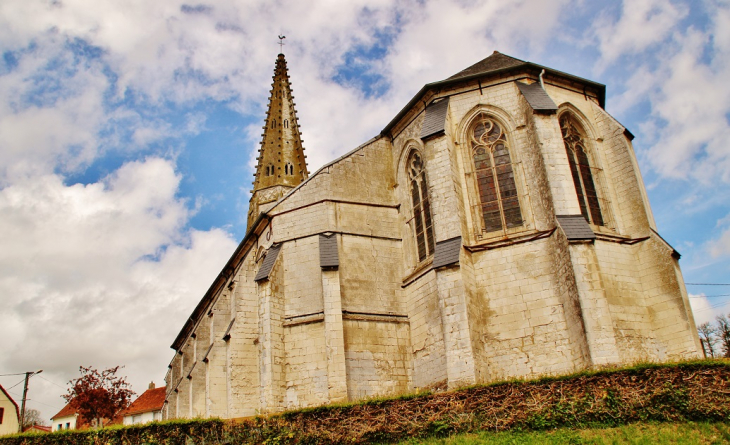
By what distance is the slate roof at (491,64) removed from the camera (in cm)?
1877

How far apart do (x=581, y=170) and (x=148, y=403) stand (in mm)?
44306

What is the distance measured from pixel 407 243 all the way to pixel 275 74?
89.7 ft

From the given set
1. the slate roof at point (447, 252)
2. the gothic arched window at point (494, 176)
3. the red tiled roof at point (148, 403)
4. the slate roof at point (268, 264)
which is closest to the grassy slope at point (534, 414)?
the slate roof at point (447, 252)

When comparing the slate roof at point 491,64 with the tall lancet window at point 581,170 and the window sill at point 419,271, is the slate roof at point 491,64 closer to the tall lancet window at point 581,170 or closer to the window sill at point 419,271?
the tall lancet window at point 581,170

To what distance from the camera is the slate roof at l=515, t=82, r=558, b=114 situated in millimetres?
16936

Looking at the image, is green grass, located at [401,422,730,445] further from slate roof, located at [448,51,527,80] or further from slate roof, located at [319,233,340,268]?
slate roof, located at [448,51,527,80]

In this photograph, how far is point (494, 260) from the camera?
16422 millimetres

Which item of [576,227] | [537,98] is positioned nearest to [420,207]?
[537,98]

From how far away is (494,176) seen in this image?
58.0 ft

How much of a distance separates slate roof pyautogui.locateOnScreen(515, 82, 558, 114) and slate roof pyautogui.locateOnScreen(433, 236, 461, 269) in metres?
4.41

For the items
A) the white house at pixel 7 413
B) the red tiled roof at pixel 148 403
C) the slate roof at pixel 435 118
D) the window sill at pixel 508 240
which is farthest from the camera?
the red tiled roof at pixel 148 403

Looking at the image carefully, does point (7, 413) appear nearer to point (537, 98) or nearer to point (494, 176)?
point (494, 176)

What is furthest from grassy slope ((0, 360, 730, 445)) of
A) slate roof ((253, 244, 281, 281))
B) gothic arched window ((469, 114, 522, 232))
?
gothic arched window ((469, 114, 522, 232))

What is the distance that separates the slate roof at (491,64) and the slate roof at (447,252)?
555cm
